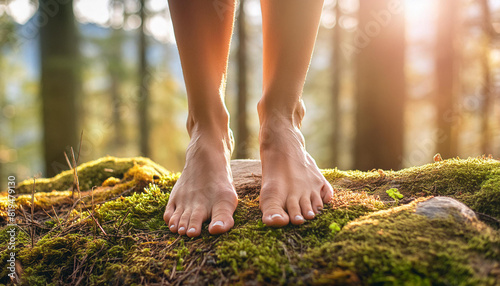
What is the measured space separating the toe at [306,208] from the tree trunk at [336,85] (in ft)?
34.9

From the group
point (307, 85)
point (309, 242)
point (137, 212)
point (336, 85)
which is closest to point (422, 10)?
point (336, 85)

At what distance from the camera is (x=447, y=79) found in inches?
286

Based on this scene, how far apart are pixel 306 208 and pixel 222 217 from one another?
1.40 ft

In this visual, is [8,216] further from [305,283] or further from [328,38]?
[328,38]

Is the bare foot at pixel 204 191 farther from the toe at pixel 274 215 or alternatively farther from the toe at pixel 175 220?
the toe at pixel 274 215

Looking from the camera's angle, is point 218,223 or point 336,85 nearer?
point 218,223

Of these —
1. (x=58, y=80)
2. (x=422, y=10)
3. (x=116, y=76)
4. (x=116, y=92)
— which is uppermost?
(x=422, y=10)

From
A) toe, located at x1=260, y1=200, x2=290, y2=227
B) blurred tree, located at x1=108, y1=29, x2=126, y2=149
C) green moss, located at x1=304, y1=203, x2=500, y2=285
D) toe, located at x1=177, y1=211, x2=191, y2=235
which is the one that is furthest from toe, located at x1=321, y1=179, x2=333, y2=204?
blurred tree, located at x1=108, y1=29, x2=126, y2=149

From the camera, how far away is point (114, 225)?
5.24ft

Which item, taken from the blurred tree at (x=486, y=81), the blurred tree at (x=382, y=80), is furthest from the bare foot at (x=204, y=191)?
the blurred tree at (x=486, y=81)

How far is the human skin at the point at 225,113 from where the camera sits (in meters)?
1.62

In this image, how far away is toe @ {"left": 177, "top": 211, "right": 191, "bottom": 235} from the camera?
1.49 m

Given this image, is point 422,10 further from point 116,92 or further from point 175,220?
point 116,92

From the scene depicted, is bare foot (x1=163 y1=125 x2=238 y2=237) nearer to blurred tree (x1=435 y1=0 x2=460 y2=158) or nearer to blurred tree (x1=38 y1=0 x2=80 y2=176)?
blurred tree (x1=38 y1=0 x2=80 y2=176)
